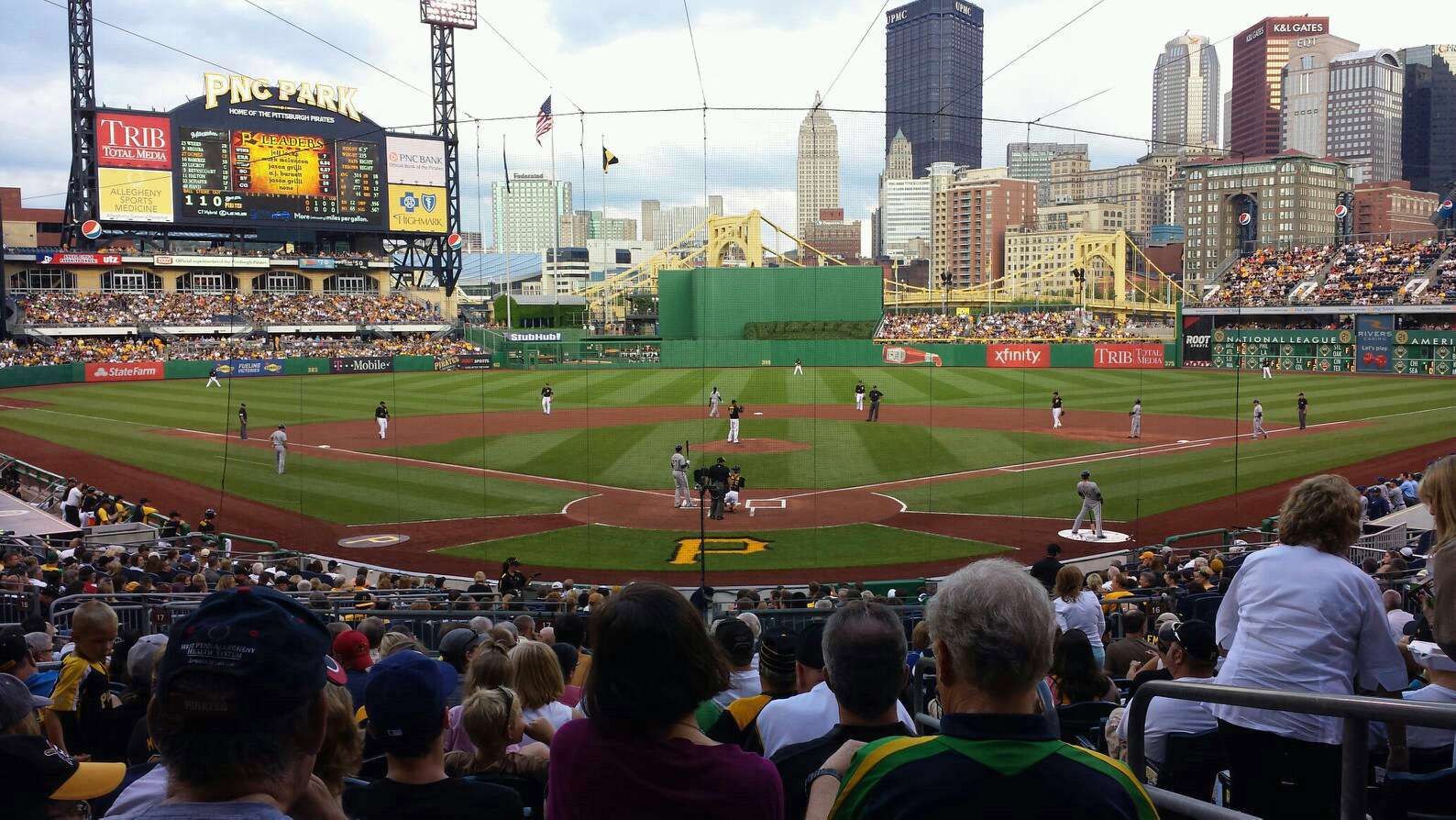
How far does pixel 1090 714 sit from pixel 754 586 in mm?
11758

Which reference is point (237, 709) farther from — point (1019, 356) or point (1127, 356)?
point (1127, 356)

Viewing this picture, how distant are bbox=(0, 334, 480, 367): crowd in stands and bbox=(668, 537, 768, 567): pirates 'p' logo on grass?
4737 centimetres

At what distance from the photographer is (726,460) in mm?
28578

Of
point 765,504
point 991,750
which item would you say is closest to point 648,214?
point 765,504

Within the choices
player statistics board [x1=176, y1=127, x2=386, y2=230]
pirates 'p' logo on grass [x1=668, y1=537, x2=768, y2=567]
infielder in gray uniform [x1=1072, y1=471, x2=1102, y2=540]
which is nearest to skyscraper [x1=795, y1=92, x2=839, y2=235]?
pirates 'p' logo on grass [x1=668, y1=537, x2=768, y2=567]

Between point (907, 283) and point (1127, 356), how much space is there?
127ft

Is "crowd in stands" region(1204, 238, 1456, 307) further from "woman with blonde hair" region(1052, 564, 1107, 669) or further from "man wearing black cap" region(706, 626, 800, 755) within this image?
"man wearing black cap" region(706, 626, 800, 755)

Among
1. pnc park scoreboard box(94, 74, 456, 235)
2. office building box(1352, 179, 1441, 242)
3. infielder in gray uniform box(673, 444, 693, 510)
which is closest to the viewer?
infielder in gray uniform box(673, 444, 693, 510)

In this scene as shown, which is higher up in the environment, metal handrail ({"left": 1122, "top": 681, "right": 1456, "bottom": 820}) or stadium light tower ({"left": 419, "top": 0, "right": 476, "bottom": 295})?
stadium light tower ({"left": 419, "top": 0, "right": 476, "bottom": 295})

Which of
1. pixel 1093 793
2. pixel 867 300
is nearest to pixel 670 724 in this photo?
pixel 1093 793

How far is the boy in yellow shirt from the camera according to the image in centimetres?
531

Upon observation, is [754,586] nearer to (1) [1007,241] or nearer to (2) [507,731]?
(2) [507,731]

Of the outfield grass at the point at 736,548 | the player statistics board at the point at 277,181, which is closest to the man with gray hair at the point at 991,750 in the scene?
the outfield grass at the point at 736,548

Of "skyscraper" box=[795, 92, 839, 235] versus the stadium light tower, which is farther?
the stadium light tower
